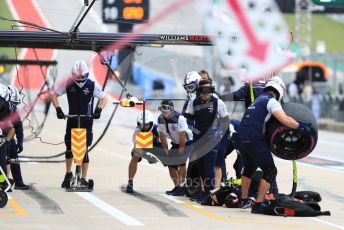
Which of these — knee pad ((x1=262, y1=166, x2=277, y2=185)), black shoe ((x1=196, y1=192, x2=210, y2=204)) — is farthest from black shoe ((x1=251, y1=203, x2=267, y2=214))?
black shoe ((x1=196, y1=192, x2=210, y2=204))

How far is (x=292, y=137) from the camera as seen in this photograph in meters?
14.3

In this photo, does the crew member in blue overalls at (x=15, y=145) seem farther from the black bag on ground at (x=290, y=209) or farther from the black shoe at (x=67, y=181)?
the black bag on ground at (x=290, y=209)

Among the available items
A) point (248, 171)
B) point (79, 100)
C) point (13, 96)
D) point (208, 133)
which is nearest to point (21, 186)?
point (13, 96)

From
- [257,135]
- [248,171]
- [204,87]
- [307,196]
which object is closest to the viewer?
[257,135]

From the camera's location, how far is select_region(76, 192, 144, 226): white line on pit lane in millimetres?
13125

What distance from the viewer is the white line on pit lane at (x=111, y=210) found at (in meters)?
13.1

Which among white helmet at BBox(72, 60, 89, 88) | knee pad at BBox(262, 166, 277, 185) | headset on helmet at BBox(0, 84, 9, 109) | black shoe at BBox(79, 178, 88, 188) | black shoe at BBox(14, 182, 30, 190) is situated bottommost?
black shoe at BBox(14, 182, 30, 190)

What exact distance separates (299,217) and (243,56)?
1072 centimetres

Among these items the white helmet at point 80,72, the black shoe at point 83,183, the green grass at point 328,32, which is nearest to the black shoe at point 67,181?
the black shoe at point 83,183

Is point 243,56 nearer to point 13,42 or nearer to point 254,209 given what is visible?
point 13,42

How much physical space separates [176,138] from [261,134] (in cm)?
256

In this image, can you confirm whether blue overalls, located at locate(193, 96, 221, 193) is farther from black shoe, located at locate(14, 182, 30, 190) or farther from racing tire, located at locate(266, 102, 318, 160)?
black shoe, located at locate(14, 182, 30, 190)

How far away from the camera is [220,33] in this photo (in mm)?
17812

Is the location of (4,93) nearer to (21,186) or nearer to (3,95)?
(3,95)
